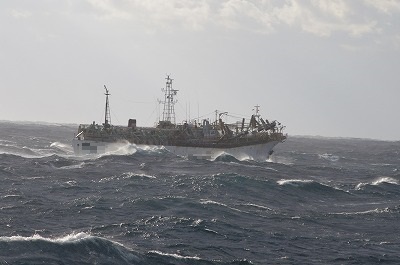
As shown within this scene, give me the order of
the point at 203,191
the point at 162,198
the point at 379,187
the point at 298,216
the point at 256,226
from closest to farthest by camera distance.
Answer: the point at 256,226 → the point at 298,216 → the point at 162,198 → the point at 203,191 → the point at 379,187

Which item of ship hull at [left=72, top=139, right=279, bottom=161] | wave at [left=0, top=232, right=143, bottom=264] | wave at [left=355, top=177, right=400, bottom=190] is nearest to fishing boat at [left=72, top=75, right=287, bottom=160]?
ship hull at [left=72, top=139, right=279, bottom=161]

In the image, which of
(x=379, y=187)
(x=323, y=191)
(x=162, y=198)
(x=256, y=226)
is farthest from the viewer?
(x=379, y=187)

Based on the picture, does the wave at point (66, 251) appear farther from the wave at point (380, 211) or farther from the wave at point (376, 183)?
the wave at point (376, 183)

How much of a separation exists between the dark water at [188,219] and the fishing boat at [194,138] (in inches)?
1147

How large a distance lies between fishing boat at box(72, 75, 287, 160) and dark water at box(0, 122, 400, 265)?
95.6 ft

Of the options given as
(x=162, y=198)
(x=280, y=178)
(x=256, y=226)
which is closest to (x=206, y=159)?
(x=280, y=178)

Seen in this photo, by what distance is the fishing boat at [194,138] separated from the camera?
279ft

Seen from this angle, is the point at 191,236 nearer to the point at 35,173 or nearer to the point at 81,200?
the point at 81,200

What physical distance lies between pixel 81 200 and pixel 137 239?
11.3 m

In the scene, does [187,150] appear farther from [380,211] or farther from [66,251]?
[66,251]

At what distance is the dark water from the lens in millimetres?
24375

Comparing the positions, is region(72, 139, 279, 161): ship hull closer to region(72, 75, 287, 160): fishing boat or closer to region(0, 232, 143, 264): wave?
region(72, 75, 287, 160): fishing boat

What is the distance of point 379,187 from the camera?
54.6 m

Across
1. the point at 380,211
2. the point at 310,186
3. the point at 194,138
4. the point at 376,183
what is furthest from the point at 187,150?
the point at 380,211
